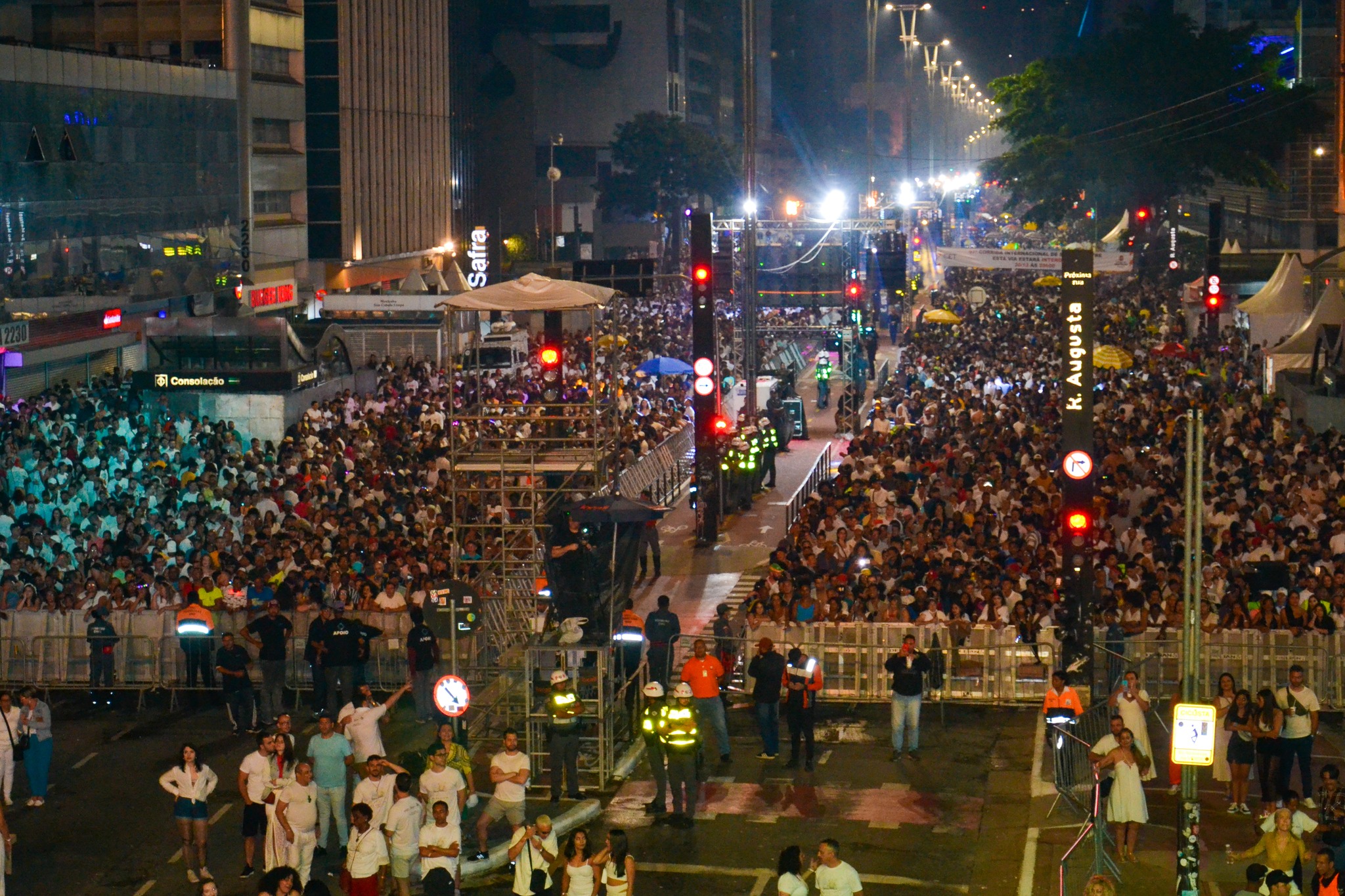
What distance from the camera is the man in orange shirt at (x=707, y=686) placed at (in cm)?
1588

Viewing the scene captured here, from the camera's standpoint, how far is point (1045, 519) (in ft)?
72.9

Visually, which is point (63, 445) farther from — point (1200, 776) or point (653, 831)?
point (1200, 776)

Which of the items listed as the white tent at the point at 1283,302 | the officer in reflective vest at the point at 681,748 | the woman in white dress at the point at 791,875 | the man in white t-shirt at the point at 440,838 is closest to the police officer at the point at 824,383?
the white tent at the point at 1283,302

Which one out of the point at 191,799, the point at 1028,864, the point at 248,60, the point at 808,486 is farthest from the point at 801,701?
the point at 248,60

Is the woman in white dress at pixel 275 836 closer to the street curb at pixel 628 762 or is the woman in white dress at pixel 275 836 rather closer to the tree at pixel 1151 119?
the street curb at pixel 628 762

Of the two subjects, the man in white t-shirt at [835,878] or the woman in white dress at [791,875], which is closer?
the woman in white dress at [791,875]

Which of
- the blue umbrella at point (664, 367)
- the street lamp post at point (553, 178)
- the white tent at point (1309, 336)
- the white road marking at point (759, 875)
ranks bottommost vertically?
the white road marking at point (759, 875)

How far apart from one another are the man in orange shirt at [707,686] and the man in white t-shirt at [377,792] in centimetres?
375

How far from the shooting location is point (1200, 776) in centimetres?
1546

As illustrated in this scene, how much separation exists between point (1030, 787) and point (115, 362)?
31.7m

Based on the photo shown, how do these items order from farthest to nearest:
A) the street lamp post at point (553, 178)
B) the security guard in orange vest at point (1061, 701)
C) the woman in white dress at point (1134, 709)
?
the street lamp post at point (553, 178)
the security guard in orange vest at point (1061, 701)
the woman in white dress at point (1134, 709)

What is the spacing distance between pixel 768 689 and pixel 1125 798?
3877mm

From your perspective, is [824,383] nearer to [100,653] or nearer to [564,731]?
[100,653]

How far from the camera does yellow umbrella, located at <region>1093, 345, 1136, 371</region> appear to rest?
3353cm
